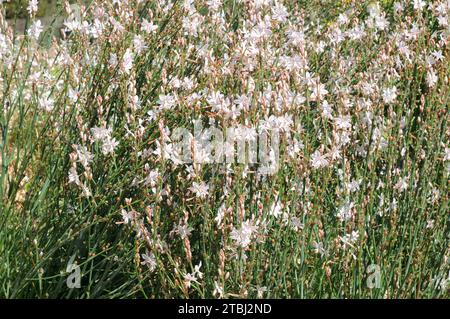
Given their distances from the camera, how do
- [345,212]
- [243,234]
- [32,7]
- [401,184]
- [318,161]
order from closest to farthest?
[243,234]
[318,161]
[345,212]
[401,184]
[32,7]

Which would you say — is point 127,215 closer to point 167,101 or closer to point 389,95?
point 167,101

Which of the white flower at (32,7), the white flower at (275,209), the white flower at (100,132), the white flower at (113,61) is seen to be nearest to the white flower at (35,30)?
the white flower at (32,7)

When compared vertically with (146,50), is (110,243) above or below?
below

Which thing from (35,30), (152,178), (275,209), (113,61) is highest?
(35,30)

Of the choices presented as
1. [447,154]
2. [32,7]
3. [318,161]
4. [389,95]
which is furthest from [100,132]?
[447,154]

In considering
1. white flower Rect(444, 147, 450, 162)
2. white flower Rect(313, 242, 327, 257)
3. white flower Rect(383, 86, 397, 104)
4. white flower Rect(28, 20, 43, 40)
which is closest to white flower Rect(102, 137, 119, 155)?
white flower Rect(28, 20, 43, 40)

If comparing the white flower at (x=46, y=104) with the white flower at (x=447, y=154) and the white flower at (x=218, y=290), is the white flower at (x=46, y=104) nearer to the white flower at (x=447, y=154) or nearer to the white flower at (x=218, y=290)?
the white flower at (x=218, y=290)

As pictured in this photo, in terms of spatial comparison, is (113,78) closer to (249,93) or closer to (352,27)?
(249,93)
